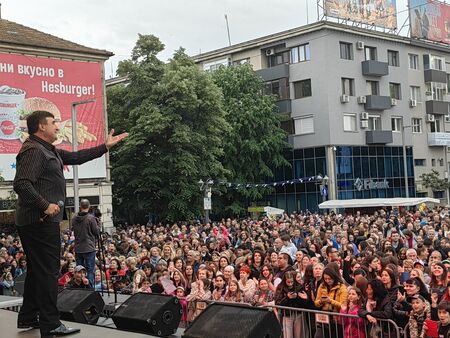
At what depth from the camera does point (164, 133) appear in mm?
35469

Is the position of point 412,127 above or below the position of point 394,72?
below

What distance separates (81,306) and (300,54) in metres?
41.4

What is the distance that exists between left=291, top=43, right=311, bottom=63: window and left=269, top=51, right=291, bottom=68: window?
45cm

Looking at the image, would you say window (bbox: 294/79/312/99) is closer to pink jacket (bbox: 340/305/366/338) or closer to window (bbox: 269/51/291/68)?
window (bbox: 269/51/291/68)

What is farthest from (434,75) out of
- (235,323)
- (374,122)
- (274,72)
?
(235,323)

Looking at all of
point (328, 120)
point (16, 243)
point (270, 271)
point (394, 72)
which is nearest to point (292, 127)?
point (328, 120)

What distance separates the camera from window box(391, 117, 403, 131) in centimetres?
4931

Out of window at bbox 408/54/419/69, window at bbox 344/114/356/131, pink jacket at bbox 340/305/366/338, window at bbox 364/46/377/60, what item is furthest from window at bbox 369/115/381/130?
pink jacket at bbox 340/305/366/338

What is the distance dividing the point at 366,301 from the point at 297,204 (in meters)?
39.3

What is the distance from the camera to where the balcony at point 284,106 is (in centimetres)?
4634

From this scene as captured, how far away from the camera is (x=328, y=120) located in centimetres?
4431

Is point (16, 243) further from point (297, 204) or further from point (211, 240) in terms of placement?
point (297, 204)

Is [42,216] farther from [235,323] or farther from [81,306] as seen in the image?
[81,306]

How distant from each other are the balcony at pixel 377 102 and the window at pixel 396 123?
1866 millimetres
